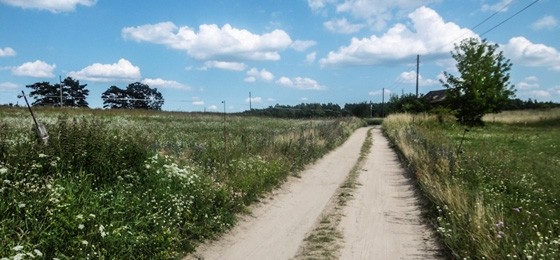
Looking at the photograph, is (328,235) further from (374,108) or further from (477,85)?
(374,108)

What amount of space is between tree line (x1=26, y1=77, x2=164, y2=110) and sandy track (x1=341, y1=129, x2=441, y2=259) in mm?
35837

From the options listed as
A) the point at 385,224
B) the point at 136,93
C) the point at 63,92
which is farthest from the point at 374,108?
the point at 385,224

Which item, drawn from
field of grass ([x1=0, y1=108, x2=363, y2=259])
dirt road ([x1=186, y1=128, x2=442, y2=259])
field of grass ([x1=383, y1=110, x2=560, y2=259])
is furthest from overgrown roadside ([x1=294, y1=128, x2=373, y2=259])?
field of grass ([x1=383, y1=110, x2=560, y2=259])

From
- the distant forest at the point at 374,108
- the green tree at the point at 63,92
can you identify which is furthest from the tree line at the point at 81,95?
the distant forest at the point at 374,108

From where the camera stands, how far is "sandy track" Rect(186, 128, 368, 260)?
7.51 m

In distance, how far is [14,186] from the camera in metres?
5.69

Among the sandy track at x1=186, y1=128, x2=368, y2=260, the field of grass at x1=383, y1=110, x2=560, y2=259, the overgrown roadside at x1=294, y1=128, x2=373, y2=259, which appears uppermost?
the field of grass at x1=383, y1=110, x2=560, y2=259

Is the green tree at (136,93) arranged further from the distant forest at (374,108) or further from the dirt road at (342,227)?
the dirt road at (342,227)

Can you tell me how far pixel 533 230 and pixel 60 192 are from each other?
6.98 m

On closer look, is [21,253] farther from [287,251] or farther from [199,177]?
[199,177]

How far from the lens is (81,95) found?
67.4 meters

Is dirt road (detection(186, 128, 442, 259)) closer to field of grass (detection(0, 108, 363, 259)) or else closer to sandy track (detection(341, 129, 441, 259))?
sandy track (detection(341, 129, 441, 259))

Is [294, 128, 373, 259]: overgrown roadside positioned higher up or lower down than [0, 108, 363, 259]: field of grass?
lower down

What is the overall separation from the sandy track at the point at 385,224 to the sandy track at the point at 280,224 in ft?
2.81
